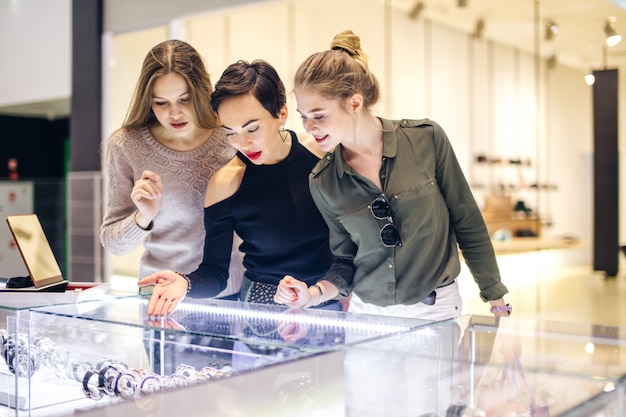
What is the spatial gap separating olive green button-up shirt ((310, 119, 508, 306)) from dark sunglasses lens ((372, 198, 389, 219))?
0.02m

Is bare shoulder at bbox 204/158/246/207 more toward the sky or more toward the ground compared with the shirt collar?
more toward the ground

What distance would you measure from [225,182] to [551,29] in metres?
2.81

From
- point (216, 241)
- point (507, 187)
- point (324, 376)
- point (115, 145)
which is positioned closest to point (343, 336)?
point (324, 376)

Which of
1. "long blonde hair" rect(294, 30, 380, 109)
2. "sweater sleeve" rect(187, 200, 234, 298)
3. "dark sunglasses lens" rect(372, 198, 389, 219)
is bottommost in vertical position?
"sweater sleeve" rect(187, 200, 234, 298)

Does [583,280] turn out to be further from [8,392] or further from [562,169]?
[8,392]

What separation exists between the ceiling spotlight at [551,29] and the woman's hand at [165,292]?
3167 mm

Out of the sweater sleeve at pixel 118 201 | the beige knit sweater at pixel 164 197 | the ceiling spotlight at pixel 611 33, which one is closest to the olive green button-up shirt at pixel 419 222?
the beige knit sweater at pixel 164 197

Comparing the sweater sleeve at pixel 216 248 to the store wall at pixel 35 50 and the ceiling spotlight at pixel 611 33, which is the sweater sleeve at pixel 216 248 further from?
the store wall at pixel 35 50

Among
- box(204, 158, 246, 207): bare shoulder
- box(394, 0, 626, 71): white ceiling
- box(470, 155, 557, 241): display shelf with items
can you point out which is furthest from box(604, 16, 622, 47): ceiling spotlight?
box(204, 158, 246, 207): bare shoulder

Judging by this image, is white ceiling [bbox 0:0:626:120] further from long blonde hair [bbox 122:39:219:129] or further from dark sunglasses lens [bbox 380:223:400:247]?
dark sunglasses lens [bbox 380:223:400:247]

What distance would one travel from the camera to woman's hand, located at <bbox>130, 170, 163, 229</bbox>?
2676 mm

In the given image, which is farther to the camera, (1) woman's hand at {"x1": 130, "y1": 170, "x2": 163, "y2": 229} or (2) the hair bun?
(1) woman's hand at {"x1": 130, "y1": 170, "x2": 163, "y2": 229}

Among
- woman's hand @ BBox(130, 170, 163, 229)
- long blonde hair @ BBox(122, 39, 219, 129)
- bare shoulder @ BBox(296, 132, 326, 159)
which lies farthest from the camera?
long blonde hair @ BBox(122, 39, 219, 129)

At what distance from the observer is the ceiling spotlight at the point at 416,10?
4.66 m
